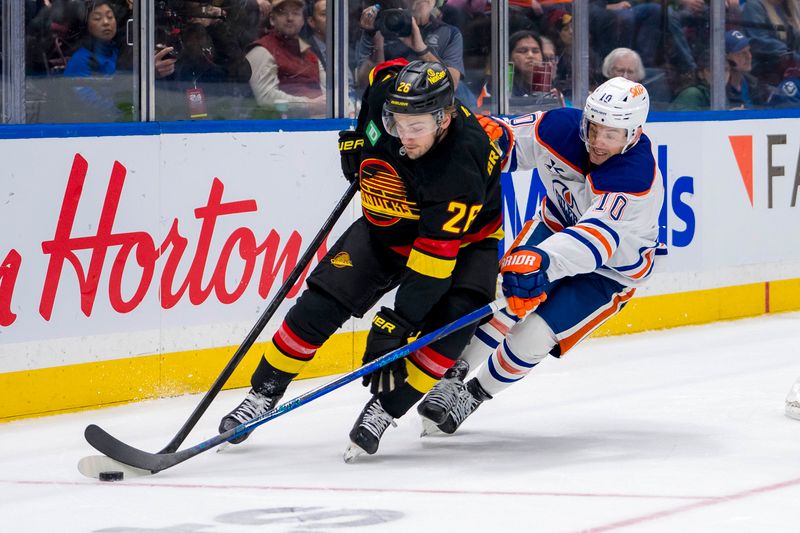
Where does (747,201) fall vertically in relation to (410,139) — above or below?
below

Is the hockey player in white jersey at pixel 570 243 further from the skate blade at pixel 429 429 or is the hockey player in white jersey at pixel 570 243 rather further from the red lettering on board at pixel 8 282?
the red lettering on board at pixel 8 282

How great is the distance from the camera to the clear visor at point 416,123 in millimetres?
3648

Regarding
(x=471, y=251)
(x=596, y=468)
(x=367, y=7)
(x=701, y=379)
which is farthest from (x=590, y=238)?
(x=367, y=7)

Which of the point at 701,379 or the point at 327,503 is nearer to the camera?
the point at 327,503

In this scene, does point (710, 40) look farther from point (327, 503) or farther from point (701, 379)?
point (327, 503)

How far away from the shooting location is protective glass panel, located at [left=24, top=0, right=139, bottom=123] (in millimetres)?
4461

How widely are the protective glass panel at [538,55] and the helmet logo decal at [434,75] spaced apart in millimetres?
2350

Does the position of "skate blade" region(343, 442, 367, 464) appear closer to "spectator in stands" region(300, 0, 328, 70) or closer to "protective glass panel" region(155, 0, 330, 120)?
"protective glass panel" region(155, 0, 330, 120)

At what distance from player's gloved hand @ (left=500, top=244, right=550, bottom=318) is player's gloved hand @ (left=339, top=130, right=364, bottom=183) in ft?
1.80

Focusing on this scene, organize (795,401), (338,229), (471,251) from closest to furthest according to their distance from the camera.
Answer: (471,251), (795,401), (338,229)

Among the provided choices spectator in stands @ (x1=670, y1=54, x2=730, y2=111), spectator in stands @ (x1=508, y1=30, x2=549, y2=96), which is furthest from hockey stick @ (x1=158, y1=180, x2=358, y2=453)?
spectator in stands @ (x1=670, y1=54, x2=730, y2=111)

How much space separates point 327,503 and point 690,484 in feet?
2.95

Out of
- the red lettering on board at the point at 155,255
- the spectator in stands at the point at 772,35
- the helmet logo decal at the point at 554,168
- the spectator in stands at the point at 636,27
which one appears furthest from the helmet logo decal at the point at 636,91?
the spectator in stands at the point at 772,35

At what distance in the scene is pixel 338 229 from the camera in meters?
5.35
